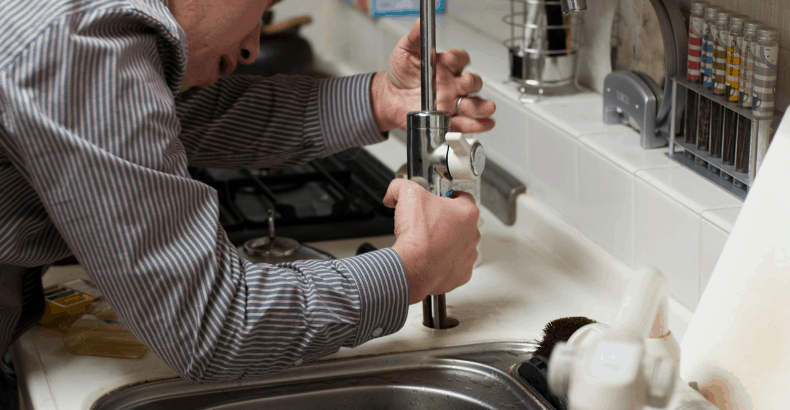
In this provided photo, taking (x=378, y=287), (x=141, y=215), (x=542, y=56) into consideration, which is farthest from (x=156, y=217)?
(x=542, y=56)

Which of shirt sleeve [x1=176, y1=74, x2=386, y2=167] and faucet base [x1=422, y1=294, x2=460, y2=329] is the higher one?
shirt sleeve [x1=176, y1=74, x2=386, y2=167]

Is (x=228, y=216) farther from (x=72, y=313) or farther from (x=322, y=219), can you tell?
(x=72, y=313)

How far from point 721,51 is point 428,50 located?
1.04ft

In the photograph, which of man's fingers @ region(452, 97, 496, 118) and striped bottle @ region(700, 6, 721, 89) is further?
man's fingers @ region(452, 97, 496, 118)

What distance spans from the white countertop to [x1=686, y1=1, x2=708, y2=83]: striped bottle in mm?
243

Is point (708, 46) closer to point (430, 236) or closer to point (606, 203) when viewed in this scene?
point (606, 203)

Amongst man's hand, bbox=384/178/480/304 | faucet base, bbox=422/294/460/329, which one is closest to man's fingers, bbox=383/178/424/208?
man's hand, bbox=384/178/480/304

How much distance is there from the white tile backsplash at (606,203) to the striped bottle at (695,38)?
0.45 ft

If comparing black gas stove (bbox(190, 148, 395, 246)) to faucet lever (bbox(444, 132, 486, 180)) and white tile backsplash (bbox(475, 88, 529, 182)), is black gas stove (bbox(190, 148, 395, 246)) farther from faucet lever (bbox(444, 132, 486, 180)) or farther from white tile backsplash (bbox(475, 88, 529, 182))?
faucet lever (bbox(444, 132, 486, 180))

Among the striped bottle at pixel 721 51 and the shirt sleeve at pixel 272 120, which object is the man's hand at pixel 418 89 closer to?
the shirt sleeve at pixel 272 120

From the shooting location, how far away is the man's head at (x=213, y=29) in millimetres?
891

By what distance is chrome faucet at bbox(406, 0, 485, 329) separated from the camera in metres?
0.88

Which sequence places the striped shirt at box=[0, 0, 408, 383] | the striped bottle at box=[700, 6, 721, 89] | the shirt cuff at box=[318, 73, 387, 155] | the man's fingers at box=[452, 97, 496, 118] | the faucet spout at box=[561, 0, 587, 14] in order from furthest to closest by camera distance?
the shirt cuff at box=[318, 73, 387, 155] < the man's fingers at box=[452, 97, 496, 118] < the striped bottle at box=[700, 6, 721, 89] < the faucet spout at box=[561, 0, 587, 14] < the striped shirt at box=[0, 0, 408, 383]

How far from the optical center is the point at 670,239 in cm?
94
